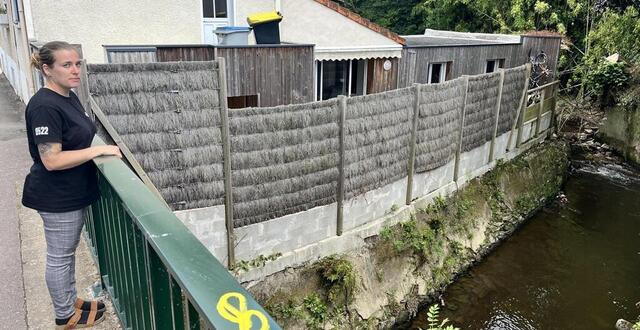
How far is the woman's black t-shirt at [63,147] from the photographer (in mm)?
2420

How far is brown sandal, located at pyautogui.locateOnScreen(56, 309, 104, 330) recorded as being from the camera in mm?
2857

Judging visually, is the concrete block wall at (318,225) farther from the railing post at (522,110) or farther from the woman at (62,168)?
the railing post at (522,110)

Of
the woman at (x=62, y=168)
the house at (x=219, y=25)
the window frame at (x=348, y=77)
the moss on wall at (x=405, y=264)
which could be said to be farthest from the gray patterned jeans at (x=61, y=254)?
the window frame at (x=348, y=77)

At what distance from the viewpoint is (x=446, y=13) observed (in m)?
23.2

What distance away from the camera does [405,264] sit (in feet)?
26.2

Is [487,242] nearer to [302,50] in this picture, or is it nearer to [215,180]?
[302,50]

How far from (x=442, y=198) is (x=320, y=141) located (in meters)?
3.63

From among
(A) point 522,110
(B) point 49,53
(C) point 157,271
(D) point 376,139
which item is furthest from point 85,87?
(A) point 522,110

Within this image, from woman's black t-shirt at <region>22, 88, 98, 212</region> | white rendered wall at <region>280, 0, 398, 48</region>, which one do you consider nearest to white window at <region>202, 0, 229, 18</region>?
white rendered wall at <region>280, 0, 398, 48</region>

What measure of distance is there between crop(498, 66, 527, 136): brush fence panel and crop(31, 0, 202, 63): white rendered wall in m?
7.04

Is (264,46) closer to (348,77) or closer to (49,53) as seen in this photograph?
(348,77)

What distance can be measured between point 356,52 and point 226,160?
589 centimetres

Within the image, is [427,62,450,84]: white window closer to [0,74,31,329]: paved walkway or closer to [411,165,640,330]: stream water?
[411,165,640,330]: stream water

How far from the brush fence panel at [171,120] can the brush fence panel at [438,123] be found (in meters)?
4.05
